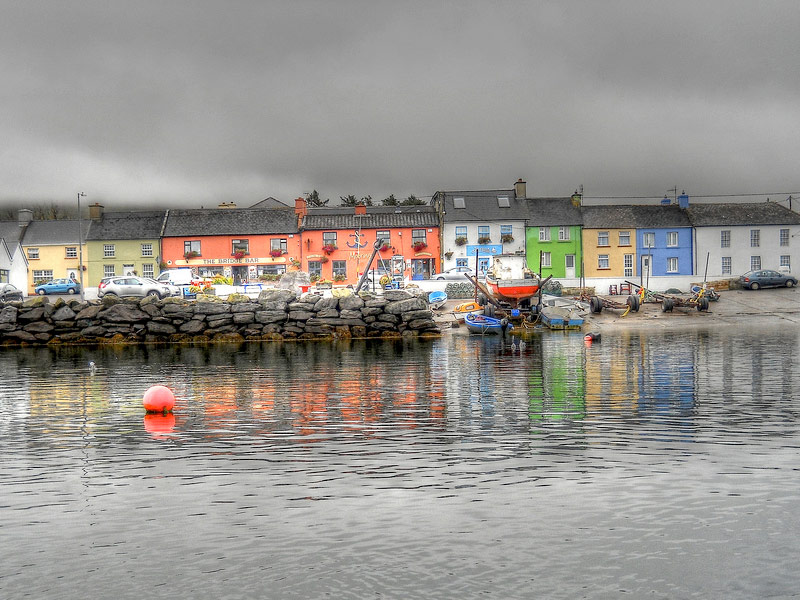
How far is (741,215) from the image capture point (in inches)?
3499

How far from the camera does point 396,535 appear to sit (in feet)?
33.2

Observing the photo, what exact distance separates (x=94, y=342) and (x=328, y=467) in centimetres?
3729

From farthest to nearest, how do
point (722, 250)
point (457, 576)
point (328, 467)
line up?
point (722, 250), point (328, 467), point (457, 576)

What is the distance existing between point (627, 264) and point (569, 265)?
246 inches

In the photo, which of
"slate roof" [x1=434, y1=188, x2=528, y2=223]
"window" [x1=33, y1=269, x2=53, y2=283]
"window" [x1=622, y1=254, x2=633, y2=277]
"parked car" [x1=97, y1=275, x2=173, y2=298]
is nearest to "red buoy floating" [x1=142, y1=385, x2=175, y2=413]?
"parked car" [x1=97, y1=275, x2=173, y2=298]

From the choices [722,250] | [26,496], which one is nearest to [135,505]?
[26,496]

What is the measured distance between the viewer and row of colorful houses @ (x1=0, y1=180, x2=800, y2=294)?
87.1 m

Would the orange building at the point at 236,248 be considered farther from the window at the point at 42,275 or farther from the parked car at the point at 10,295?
the parked car at the point at 10,295

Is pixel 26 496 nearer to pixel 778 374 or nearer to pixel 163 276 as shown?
pixel 778 374

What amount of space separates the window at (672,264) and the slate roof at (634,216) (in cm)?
347

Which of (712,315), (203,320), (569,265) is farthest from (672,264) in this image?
(203,320)

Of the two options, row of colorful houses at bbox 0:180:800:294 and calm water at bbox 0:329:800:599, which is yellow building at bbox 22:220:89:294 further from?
calm water at bbox 0:329:800:599

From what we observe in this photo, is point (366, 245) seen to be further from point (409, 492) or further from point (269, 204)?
point (409, 492)

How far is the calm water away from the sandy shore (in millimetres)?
30130
